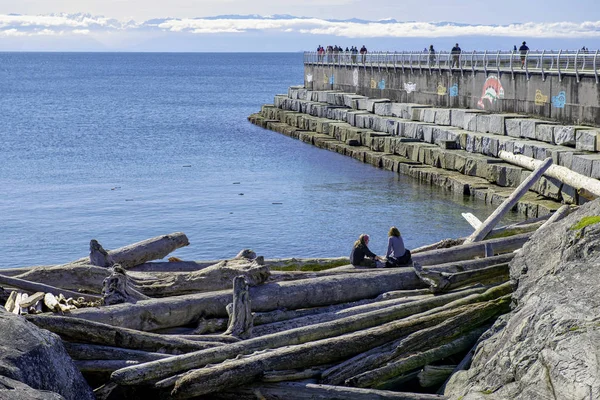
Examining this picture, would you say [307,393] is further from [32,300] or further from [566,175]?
[566,175]

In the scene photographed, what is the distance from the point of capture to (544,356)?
6984mm

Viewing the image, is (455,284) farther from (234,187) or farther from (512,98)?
(512,98)

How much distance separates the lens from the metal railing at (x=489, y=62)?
32.0 m

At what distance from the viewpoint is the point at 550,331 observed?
7195mm

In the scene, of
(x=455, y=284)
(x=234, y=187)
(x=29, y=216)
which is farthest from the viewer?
(x=234, y=187)

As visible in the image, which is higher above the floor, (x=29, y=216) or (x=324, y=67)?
(x=324, y=67)

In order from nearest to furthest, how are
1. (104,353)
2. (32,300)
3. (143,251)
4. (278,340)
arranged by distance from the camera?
(104,353), (278,340), (32,300), (143,251)

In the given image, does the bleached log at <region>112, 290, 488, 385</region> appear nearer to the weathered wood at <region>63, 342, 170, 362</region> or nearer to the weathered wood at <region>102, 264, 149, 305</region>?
the weathered wood at <region>63, 342, 170, 362</region>

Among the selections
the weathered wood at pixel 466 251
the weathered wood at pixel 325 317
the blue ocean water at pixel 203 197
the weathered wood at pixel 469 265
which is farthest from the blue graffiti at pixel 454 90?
the weathered wood at pixel 325 317

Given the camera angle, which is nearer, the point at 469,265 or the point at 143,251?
the point at 469,265

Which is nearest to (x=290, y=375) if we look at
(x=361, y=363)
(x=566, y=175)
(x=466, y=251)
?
(x=361, y=363)

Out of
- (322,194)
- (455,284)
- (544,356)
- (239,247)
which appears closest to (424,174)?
(322,194)

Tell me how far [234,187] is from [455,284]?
80.3ft

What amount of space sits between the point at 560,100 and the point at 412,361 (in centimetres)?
2540
